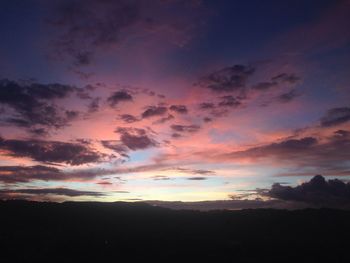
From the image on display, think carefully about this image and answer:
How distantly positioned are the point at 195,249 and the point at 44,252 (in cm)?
8053

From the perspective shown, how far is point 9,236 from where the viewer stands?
637 ft

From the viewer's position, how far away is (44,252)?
6895 inches

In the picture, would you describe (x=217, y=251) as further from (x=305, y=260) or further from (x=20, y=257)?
(x=20, y=257)

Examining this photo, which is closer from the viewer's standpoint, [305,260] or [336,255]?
[305,260]

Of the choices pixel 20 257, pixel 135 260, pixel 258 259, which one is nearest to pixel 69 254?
pixel 20 257

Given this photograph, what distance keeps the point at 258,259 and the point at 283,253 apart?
2779 centimetres

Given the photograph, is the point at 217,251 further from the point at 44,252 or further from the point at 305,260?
the point at 44,252

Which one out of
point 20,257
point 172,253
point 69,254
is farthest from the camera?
point 172,253

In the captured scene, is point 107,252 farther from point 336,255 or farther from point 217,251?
point 336,255

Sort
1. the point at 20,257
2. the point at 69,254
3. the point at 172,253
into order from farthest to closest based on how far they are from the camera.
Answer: the point at 172,253, the point at 69,254, the point at 20,257

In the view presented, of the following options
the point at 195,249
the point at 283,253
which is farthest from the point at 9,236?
the point at 283,253

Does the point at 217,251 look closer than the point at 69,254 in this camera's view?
No

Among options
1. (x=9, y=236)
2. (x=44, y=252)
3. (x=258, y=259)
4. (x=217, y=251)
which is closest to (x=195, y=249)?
(x=217, y=251)

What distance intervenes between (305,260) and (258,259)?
2452cm
